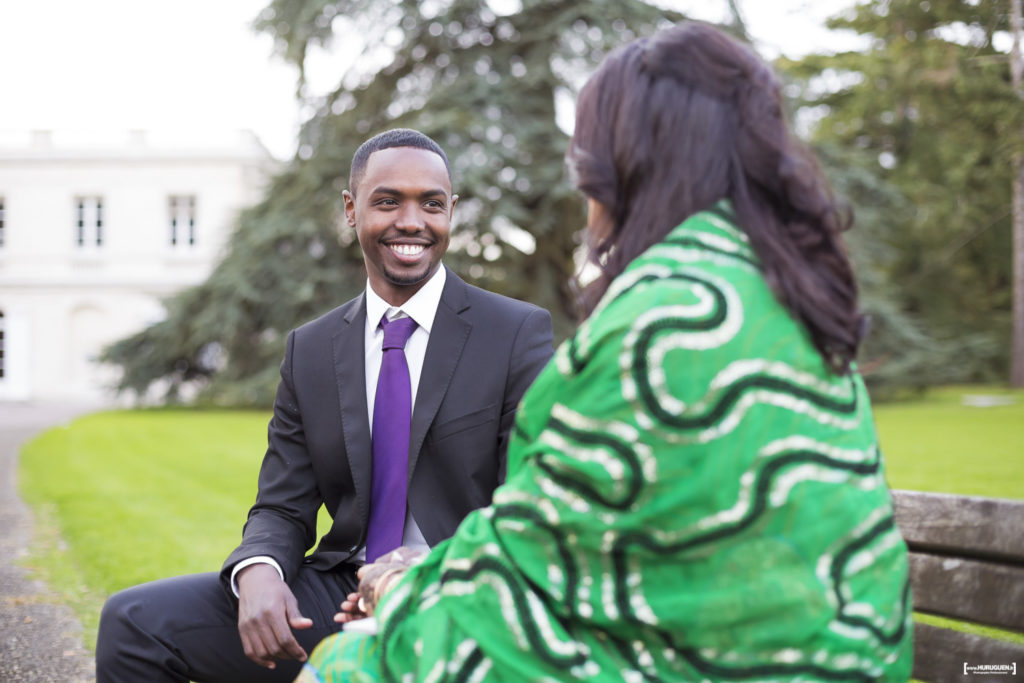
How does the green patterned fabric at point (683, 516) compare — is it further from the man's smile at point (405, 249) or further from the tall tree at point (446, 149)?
the tall tree at point (446, 149)

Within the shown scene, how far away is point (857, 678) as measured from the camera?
1.36m

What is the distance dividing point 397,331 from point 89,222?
36103mm

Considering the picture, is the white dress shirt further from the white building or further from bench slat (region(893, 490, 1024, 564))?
the white building

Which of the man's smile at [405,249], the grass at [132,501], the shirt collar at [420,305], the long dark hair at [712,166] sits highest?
the long dark hair at [712,166]

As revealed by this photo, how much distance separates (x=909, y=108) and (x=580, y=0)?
692 inches

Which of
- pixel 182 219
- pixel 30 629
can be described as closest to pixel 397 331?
pixel 30 629

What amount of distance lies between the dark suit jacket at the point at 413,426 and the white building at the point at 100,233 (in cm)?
3287

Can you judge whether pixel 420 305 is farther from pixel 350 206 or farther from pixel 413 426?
pixel 350 206

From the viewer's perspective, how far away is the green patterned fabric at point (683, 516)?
4.30 feet

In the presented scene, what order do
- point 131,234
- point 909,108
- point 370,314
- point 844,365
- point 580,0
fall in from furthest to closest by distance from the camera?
point 131,234 → point 909,108 → point 580,0 → point 370,314 → point 844,365

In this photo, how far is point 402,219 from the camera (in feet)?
8.95

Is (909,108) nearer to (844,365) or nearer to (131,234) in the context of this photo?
(131,234)

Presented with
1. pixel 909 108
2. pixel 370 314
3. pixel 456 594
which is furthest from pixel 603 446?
pixel 909 108

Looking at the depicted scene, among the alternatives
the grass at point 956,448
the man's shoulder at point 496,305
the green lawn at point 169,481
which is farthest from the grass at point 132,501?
the grass at point 956,448
